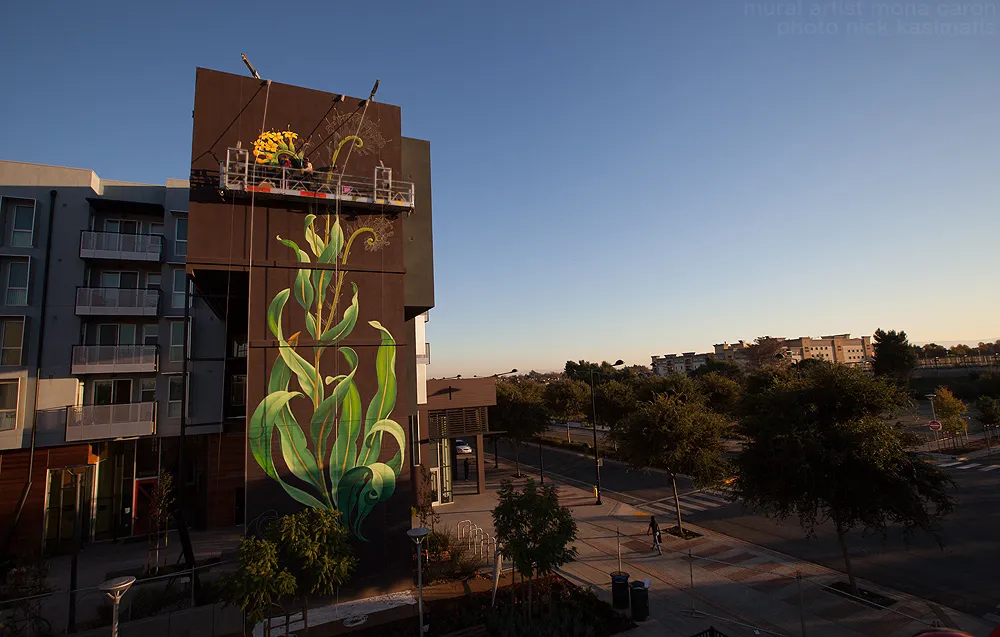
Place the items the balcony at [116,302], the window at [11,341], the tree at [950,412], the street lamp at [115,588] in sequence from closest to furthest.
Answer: the street lamp at [115,588], the window at [11,341], the balcony at [116,302], the tree at [950,412]

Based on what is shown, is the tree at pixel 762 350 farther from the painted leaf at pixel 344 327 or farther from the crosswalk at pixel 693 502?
the painted leaf at pixel 344 327

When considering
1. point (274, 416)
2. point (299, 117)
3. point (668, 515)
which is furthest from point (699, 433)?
point (299, 117)

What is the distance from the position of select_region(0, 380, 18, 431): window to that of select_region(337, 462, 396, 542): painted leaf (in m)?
16.7

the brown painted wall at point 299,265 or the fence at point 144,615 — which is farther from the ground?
the brown painted wall at point 299,265

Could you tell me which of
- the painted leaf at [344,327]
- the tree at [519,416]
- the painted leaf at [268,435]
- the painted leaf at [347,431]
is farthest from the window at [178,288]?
the tree at [519,416]

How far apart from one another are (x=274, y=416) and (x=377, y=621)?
6.63 m

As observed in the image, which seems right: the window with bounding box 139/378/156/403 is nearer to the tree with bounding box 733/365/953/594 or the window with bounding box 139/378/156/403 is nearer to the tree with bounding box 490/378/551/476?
the tree with bounding box 490/378/551/476

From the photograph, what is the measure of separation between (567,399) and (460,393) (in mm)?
21915

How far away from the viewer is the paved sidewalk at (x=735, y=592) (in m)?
11.7

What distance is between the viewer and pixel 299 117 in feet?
53.9

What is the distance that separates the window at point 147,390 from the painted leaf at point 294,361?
13.7m

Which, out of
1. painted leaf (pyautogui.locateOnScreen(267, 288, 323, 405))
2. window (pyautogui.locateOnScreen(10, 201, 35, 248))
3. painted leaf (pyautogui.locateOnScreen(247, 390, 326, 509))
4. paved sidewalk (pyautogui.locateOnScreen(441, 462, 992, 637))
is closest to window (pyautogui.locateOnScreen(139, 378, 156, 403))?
window (pyautogui.locateOnScreen(10, 201, 35, 248))

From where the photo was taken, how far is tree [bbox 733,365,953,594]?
12414 mm

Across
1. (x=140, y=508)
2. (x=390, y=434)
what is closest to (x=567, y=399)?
(x=390, y=434)
